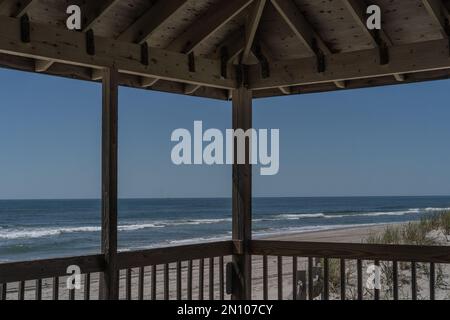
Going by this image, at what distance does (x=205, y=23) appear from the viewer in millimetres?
4449

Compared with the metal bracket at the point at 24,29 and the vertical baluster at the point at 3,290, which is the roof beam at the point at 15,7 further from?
the vertical baluster at the point at 3,290

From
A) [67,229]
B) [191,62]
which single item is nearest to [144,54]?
[191,62]

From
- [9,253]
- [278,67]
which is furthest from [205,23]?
[9,253]

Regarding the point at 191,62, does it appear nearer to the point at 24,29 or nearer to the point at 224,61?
the point at 224,61

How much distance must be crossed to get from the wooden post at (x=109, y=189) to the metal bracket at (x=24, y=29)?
0.61 m

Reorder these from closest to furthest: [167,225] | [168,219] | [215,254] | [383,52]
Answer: [383,52], [215,254], [167,225], [168,219]

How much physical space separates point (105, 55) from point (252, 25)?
1.23 meters

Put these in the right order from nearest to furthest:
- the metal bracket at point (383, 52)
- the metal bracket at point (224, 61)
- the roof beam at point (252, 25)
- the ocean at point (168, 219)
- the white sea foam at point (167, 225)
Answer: the metal bracket at point (383, 52) → the roof beam at point (252, 25) → the metal bracket at point (224, 61) → the ocean at point (168, 219) → the white sea foam at point (167, 225)

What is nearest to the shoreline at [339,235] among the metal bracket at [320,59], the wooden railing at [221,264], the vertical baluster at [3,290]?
the wooden railing at [221,264]

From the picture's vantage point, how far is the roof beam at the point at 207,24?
430 cm

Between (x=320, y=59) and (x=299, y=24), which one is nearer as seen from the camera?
(x=299, y=24)

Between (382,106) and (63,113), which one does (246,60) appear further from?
(382,106)

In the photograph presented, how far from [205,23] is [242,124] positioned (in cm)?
92

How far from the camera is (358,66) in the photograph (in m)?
4.35
